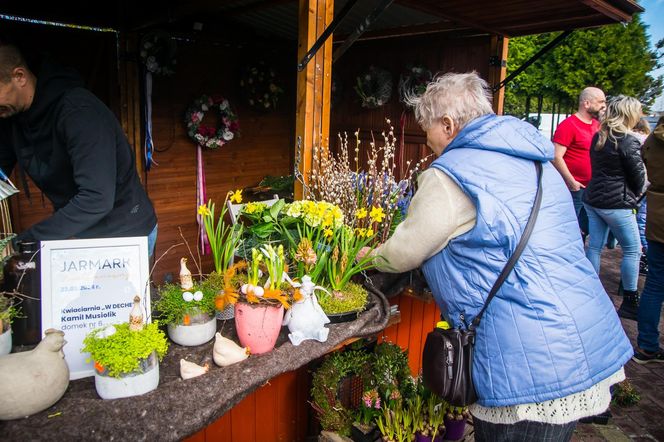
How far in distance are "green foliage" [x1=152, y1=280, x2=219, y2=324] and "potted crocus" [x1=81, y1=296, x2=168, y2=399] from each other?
0.24 meters

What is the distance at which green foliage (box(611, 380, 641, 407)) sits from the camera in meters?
3.36

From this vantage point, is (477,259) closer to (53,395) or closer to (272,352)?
(272,352)

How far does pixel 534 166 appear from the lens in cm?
173

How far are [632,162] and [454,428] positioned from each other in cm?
310

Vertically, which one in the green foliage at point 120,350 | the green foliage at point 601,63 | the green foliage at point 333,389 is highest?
the green foliage at point 601,63

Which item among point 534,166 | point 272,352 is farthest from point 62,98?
point 534,166

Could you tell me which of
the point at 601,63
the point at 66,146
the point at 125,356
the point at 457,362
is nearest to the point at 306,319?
the point at 457,362

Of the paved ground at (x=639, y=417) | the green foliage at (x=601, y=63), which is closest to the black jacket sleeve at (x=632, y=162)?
the paved ground at (x=639, y=417)

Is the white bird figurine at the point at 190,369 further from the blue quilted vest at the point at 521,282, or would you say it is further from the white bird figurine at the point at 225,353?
the blue quilted vest at the point at 521,282

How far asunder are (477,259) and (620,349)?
649 mm

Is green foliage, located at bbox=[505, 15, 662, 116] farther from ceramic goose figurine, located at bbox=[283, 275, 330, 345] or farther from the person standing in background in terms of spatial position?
ceramic goose figurine, located at bbox=[283, 275, 330, 345]

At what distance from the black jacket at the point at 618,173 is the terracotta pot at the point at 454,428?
2.92 meters

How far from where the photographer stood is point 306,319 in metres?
1.90

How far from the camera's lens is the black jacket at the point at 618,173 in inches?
166
